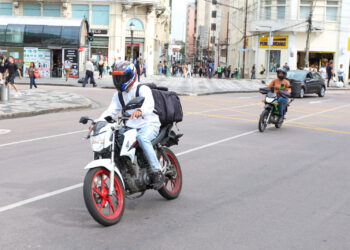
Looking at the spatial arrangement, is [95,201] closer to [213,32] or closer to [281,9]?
[281,9]

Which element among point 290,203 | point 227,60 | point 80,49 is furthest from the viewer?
point 227,60

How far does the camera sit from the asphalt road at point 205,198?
15.3 feet

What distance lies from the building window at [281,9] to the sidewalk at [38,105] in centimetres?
3817

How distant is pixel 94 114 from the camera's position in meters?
16.7

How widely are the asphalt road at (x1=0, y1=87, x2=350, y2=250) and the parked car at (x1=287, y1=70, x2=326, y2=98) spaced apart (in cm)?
1543

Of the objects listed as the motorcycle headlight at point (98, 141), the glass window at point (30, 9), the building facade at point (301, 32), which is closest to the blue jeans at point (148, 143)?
the motorcycle headlight at point (98, 141)

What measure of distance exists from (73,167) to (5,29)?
33106mm

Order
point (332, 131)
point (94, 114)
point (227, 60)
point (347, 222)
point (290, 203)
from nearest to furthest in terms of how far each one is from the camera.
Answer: point (347, 222)
point (290, 203)
point (332, 131)
point (94, 114)
point (227, 60)

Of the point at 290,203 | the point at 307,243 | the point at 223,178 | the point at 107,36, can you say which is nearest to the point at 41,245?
the point at 307,243

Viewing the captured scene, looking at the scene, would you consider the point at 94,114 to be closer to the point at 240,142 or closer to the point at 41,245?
the point at 240,142

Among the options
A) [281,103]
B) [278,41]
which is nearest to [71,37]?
[278,41]

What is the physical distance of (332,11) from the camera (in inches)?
2189

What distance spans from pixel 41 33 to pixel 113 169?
115 ft

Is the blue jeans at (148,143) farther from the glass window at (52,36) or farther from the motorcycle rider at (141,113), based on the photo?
the glass window at (52,36)
